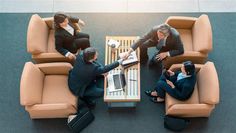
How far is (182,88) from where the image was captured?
4180 mm

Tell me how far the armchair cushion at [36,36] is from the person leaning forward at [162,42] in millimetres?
1182

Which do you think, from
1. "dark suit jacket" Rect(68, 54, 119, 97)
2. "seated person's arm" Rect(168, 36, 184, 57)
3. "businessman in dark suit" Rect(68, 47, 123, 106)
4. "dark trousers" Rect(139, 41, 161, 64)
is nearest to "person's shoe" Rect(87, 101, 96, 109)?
"businessman in dark suit" Rect(68, 47, 123, 106)

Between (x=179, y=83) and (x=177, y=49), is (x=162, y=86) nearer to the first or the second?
(x=179, y=83)

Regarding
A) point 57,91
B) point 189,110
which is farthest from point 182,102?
point 57,91

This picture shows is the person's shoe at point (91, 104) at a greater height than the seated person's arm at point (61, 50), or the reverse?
the seated person's arm at point (61, 50)

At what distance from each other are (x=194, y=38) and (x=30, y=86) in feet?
7.80

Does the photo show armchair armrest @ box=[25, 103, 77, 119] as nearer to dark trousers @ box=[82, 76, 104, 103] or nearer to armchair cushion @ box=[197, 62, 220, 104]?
dark trousers @ box=[82, 76, 104, 103]

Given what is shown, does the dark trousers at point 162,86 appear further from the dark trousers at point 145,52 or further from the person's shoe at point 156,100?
the dark trousers at point 145,52

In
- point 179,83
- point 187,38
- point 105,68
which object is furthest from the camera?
point 187,38

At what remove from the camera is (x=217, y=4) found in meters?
5.61

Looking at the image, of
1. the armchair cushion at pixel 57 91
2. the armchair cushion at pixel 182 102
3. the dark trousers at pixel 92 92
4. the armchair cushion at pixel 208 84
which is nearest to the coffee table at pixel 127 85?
the dark trousers at pixel 92 92

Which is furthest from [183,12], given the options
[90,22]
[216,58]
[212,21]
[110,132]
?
[110,132]

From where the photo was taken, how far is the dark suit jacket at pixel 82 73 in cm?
420

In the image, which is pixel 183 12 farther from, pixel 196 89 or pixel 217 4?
pixel 196 89
